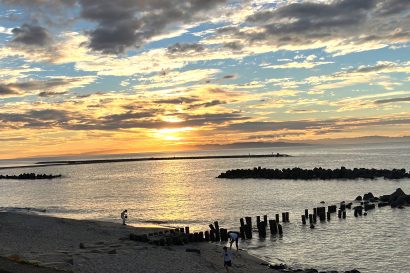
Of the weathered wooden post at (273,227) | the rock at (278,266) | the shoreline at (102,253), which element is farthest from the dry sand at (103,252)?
the weathered wooden post at (273,227)

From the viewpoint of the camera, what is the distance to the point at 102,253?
26.8m

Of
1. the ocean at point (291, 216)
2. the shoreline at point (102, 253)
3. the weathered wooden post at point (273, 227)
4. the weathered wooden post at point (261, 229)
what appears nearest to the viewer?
the shoreline at point (102, 253)

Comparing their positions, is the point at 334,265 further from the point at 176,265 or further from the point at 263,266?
the point at 176,265

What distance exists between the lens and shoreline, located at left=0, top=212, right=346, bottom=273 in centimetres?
2359

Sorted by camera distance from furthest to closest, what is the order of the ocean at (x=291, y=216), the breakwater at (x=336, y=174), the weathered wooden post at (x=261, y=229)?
1. the breakwater at (x=336, y=174)
2. the weathered wooden post at (x=261, y=229)
3. the ocean at (x=291, y=216)

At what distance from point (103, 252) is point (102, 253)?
0.35 metres

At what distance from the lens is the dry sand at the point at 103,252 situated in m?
23.7

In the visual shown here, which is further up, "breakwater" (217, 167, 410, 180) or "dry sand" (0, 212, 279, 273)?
"breakwater" (217, 167, 410, 180)

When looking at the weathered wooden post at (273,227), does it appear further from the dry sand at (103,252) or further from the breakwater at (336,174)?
the breakwater at (336,174)

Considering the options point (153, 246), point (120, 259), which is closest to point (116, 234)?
point (153, 246)

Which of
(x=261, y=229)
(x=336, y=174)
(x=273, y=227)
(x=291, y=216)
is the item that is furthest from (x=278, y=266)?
(x=336, y=174)

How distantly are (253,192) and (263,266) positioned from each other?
46992 mm

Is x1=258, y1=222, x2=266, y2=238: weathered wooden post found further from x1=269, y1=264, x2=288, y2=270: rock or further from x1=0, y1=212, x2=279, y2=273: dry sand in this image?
x1=269, y1=264, x2=288, y2=270: rock

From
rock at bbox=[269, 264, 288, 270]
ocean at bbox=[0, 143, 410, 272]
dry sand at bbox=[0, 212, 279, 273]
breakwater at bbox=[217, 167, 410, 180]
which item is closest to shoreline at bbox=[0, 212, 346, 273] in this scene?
dry sand at bbox=[0, 212, 279, 273]
